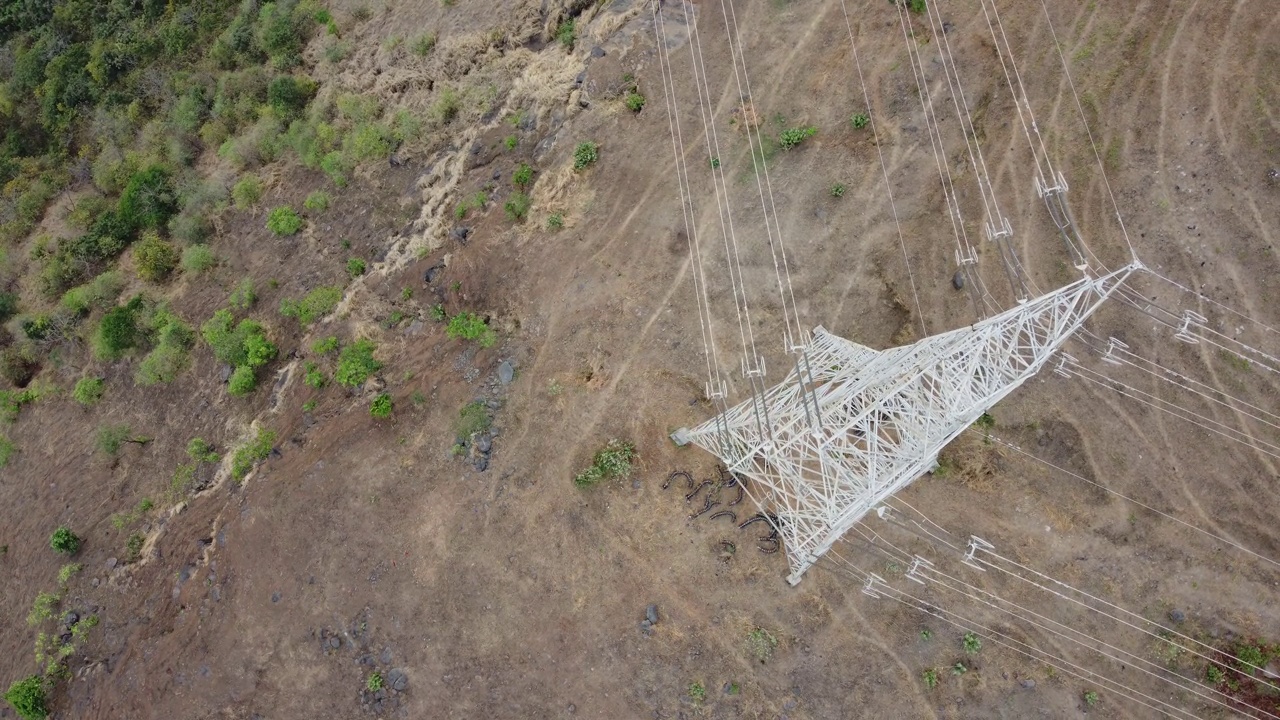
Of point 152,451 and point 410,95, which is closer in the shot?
point 152,451

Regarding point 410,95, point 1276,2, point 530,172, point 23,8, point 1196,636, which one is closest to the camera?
point 1196,636

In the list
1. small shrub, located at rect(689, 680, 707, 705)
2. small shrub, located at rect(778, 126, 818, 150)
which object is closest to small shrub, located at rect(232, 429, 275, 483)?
small shrub, located at rect(689, 680, 707, 705)

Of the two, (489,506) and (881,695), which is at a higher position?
(489,506)

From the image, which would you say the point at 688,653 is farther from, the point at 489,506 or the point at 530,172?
the point at 530,172

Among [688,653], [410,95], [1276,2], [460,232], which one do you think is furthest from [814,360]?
[410,95]

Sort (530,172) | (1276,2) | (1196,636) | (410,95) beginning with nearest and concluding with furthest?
(1196,636) → (1276,2) → (530,172) → (410,95)

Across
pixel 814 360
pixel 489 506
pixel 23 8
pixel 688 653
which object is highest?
pixel 23 8
